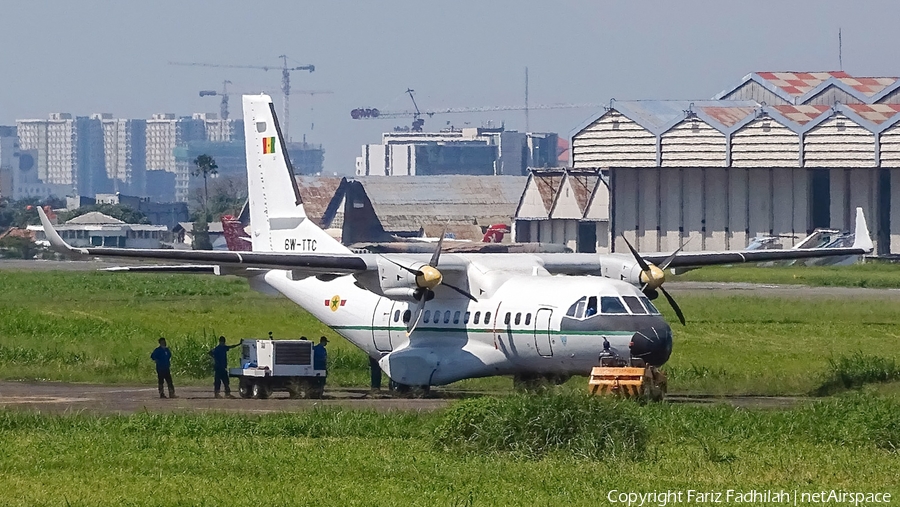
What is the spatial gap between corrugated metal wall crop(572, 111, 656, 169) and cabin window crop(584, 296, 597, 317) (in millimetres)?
70153

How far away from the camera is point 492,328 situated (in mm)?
29375

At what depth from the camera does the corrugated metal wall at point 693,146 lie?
A: 95.2m

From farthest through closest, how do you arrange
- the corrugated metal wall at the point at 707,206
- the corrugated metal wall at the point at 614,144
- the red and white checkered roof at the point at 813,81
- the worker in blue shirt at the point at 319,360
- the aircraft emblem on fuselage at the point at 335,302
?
the red and white checkered roof at the point at 813,81 → the corrugated metal wall at the point at 614,144 → the corrugated metal wall at the point at 707,206 → the aircraft emblem on fuselage at the point at 335,302 → the worker in blue shirt at the point at 319,360

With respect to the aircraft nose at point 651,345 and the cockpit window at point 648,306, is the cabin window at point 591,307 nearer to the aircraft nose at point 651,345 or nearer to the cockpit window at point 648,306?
the cockpit window at point 648,306

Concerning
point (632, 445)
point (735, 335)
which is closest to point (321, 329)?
point (735, 335)

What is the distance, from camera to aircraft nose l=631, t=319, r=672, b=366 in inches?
1052

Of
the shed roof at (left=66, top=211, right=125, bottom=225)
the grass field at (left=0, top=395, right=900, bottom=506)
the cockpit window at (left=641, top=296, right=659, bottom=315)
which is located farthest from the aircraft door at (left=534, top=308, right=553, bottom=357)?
the shed roof at (left=66, top=211, right=125, bottom=225)

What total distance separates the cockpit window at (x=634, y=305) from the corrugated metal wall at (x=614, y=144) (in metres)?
70.0

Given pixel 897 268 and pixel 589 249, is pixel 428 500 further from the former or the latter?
pixel 589 249

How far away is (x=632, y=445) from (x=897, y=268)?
65.2 meters

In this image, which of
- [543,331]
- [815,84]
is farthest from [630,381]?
[815,84]

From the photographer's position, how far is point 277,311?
165 ft

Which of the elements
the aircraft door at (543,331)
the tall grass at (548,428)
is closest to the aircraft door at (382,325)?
the aircraft door at (543,331)

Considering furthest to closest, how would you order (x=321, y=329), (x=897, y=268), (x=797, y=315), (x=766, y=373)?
(x=897, y=268), (x=797, y=315), (x=321, y=329), (x=766, y=373)
